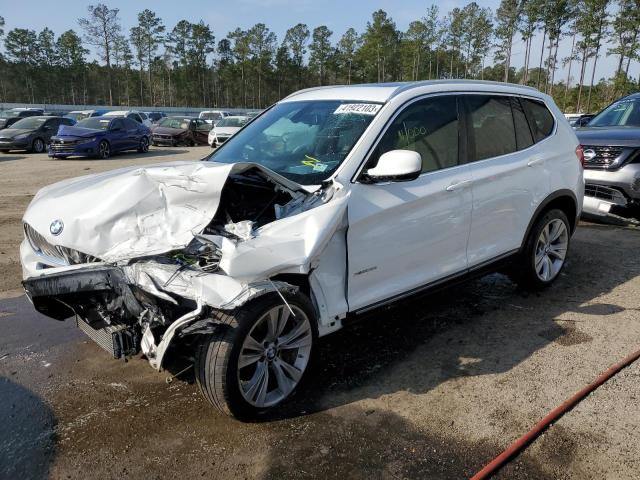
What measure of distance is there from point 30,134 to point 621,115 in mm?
21150

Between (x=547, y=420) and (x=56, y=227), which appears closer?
(x=547, y=420)

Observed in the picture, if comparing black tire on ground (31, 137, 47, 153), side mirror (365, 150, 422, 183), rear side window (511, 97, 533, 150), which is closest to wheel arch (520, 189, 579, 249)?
rear side window (511, 97, 533, 150)

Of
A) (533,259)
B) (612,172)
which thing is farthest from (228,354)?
(612,172)

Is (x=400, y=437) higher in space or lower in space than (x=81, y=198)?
lower

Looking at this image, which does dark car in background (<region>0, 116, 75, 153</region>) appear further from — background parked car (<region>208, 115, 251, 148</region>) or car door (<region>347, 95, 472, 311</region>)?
car door (<region>347, 95, 472, 311</region>)

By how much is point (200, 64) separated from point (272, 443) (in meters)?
81.5

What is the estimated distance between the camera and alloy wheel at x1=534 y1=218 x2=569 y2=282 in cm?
501

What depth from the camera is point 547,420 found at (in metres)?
3.04

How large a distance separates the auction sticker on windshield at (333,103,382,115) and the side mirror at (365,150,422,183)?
49 centimetres

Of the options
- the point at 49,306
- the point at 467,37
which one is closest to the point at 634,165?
the point at 49,306

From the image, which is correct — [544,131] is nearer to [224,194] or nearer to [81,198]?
[224,194]

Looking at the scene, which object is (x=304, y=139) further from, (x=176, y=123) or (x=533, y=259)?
(x=176, y=123)

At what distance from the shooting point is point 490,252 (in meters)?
4.39

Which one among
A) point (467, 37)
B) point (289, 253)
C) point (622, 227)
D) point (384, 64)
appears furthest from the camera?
point (384, 64)
